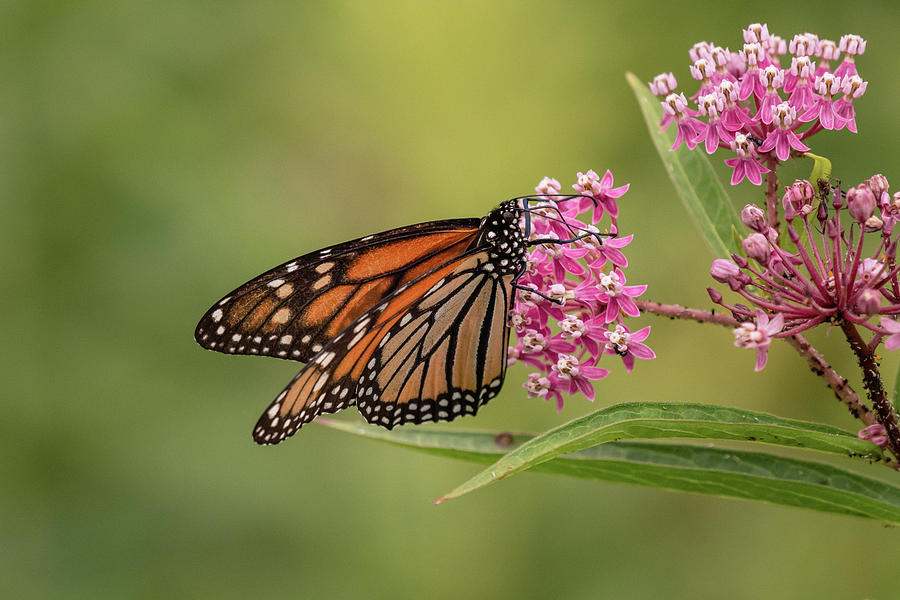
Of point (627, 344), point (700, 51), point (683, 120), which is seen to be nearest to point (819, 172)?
point (683, 120)

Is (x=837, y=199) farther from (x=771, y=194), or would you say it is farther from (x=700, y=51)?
(x=700, y=51)

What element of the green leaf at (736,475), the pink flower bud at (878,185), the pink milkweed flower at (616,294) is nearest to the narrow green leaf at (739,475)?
the green leaf at (736,475)

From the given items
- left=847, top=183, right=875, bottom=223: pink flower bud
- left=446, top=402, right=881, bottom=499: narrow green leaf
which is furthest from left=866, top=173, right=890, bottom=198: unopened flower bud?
left=446, top=402, right=881, bottom=499: narrow green leaf

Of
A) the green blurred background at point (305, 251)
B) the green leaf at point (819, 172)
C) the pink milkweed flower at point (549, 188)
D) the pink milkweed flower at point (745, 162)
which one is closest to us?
the green leaf at point (819, 172)

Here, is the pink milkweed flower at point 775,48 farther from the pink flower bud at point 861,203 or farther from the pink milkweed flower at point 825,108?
the pink flower bud at point 861,203

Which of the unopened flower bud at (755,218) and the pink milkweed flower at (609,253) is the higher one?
the unopened flower bud at (755,218)

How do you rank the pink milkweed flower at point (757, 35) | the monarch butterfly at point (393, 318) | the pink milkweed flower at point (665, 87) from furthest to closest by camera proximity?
1. the monarch butterfly at point (393, 318)
2. the pink milkweed flower at point (665, 87)
3. the pink milkweed flower at point (757, 35)
